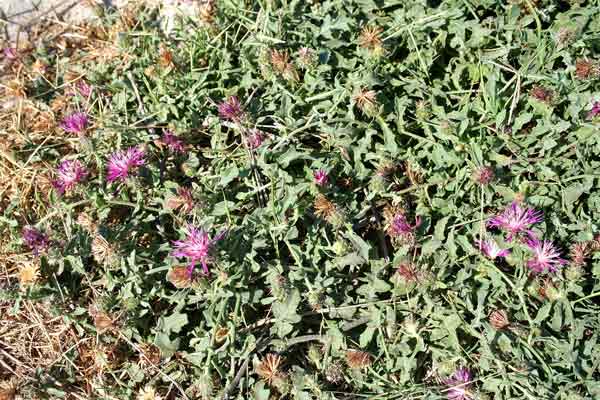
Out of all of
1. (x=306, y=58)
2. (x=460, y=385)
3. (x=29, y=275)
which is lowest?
(x=460, y=385)

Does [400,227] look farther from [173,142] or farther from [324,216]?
[173,142]

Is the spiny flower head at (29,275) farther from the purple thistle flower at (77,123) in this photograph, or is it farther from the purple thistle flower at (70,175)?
the purple thistle flower at (77,123)

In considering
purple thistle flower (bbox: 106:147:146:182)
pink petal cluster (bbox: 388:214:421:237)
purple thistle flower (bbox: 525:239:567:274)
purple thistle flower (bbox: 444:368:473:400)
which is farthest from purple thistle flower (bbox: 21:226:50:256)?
purple thistle flower (bbox: 525:239:567:274)

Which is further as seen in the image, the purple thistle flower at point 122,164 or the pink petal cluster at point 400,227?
the purple thistle flower at point 122,164

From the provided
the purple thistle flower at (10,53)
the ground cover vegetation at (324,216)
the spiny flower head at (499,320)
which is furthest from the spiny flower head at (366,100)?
the purple thistle flower at (10,53)

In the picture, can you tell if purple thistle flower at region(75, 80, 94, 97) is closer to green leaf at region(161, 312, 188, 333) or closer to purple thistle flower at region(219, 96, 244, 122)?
purple thistle flower at region(219, 96, 244, 122)

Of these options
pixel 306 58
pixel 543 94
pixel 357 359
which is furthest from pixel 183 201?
pixel 543 94

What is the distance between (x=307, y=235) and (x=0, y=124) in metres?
1.96

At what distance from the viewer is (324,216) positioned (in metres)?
2.64

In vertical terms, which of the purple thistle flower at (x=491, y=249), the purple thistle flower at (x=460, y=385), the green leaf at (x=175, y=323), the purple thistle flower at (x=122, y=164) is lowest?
the purple thistle flower at (x=460, y=385)

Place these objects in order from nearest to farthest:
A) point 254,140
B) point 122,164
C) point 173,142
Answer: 1. point 122,164
2. point 254,140
3. point 173,142

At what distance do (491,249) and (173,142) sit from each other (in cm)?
153

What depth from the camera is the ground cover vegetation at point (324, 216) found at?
2541 mm

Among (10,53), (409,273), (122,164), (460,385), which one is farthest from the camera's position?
(10,53)
